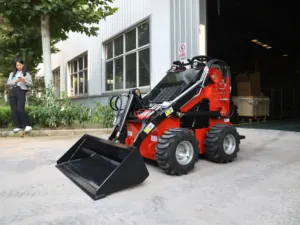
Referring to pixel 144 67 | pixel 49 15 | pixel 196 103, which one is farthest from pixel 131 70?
pixel 196 103

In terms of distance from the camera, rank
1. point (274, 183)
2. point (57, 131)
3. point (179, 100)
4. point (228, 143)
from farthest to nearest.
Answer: point (57, 131) → point (228, 143) → point (179, 100) → point (274, 183)

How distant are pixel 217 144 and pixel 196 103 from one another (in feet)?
2.40

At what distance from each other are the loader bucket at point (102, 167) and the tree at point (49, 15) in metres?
5.35

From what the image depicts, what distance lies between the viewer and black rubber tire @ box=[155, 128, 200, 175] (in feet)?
12.2

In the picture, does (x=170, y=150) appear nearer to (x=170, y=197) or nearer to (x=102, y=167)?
(x=170, y=197)

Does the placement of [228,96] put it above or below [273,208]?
above

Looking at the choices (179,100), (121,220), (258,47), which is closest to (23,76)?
(179,100)

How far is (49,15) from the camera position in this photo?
8883 mm

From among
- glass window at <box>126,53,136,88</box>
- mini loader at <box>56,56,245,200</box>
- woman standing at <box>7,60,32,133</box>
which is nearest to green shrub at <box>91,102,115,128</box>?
glass window at <box>126,53,136,88</box>

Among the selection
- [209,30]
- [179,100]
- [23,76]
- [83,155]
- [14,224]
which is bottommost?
[14,224]

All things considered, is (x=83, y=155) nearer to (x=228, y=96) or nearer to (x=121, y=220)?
(x=121, y=220)

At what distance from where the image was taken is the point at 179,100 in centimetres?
426

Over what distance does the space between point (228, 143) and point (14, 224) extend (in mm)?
3356

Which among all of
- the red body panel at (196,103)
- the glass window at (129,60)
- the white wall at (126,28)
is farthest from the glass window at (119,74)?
the red body panel at (196,103)
